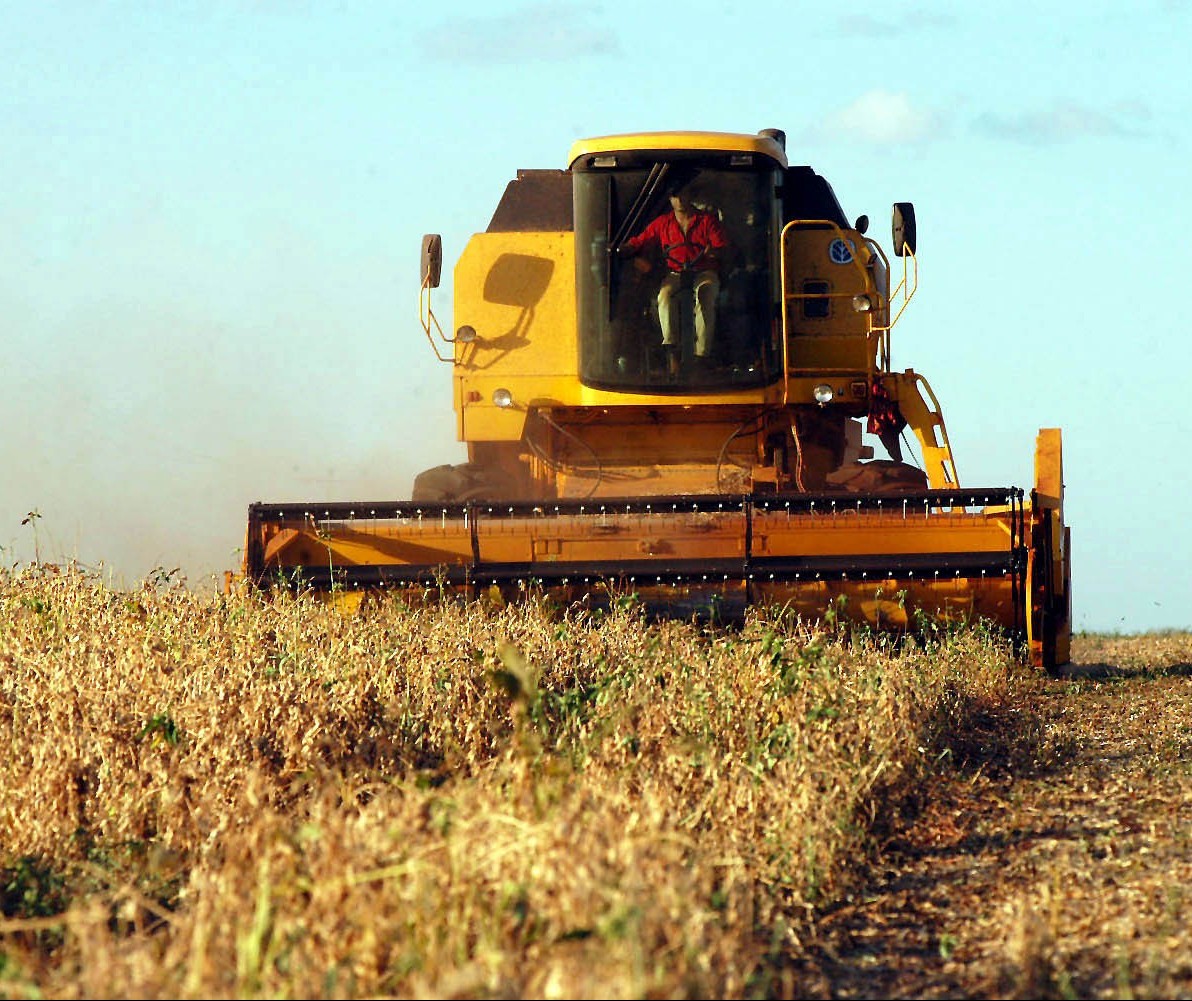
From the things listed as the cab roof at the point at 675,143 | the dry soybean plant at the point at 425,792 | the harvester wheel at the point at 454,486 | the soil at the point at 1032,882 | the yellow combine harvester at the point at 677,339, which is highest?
the cab roof at the point at 675,143

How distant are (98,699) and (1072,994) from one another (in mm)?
3092

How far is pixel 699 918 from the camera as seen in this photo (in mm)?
3162

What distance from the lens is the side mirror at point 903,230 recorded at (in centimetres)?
1058

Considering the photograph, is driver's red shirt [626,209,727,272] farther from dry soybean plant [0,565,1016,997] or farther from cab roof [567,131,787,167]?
dry soybean plant [0,565,1016,997]

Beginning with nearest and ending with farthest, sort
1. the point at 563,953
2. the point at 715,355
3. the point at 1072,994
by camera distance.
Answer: the point at 563,953, the point at 1072,994, the point at 715,355

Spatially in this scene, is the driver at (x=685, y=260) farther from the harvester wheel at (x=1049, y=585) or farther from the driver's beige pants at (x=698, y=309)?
the harvester wheel at (x=1049, y=585)

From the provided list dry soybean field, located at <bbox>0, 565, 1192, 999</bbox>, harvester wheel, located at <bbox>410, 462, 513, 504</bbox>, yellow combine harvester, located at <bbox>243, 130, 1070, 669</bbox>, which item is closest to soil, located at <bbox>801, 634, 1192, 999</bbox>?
dry soybean field, located at <bbox>0, 565, 1192, 999</bbox>

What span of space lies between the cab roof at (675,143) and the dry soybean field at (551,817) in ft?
13.1

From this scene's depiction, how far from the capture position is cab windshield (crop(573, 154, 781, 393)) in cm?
1074

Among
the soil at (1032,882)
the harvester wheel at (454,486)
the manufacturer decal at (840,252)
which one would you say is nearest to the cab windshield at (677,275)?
the manufacturer decal at (840,252)

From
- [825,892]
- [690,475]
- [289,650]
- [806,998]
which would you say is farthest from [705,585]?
[806,998]

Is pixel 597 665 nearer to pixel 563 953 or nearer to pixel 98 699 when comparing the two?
→ pixel 98 699

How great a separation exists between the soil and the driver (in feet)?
14.2

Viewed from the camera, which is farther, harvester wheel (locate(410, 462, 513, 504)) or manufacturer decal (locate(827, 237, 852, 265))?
manufacturer decal (locate(827, 237, 852, 265))
